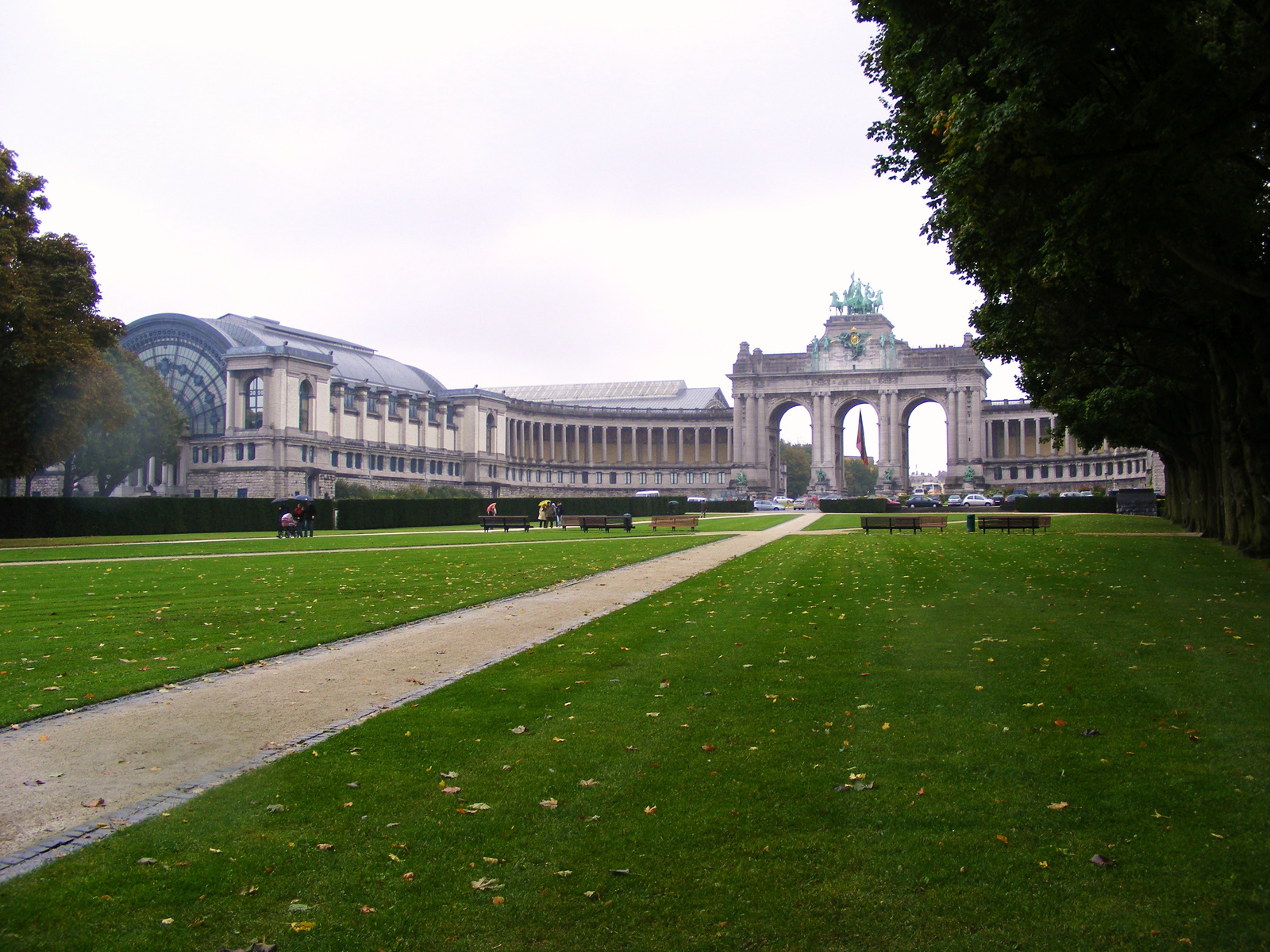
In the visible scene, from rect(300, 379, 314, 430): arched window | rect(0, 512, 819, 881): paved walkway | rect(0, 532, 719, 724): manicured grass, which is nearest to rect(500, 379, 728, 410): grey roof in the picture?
rect(300, 379, 314, 430): arched window

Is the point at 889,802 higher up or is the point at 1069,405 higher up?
the point at 1069,405

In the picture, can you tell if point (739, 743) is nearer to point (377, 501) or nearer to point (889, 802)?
point (889, 802)

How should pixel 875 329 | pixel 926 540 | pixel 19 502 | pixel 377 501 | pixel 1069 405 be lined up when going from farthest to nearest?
1. pixel 875 329
2. pixel 377 501
3. pixel 19 502
4. pixel 1069 405
5. pixel 926 540

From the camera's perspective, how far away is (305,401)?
100688 mm

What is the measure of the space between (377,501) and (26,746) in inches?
2327

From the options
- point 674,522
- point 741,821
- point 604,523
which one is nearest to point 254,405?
point 604,523

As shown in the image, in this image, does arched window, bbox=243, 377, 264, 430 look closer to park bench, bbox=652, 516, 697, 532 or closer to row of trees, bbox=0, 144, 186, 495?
row of trees, bbox=0, 144, 186, 495

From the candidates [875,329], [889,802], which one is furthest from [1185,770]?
[875,329]

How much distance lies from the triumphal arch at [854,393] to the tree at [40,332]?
350ft

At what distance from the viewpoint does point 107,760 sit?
827 cm

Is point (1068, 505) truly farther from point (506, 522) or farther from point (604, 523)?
point (506, 522)

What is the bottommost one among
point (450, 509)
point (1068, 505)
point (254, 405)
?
point (1068, 505)

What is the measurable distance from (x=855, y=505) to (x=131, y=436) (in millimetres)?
64908

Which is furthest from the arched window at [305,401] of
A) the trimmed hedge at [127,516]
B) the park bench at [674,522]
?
the park bench at [674,522]
